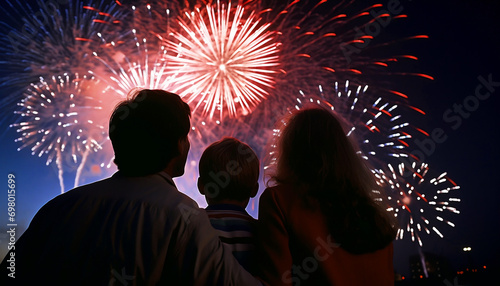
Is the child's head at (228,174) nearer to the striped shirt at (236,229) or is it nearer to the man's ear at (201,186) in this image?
the man's ear at (201,186)

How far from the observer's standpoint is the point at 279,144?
10.2 feet

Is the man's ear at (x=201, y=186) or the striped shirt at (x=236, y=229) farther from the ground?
the man's ear at (x=201, y=186)

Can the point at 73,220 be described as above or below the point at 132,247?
above

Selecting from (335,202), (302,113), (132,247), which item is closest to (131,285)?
(132,247)

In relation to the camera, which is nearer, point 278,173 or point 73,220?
point 73,220

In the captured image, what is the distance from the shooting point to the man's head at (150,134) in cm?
231

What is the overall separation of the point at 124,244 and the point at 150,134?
80cm

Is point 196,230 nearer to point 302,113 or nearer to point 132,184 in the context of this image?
point 132,184

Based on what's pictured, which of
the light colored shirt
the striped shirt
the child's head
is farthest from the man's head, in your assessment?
the child's head

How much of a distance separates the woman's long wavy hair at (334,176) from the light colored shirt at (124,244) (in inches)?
34.1

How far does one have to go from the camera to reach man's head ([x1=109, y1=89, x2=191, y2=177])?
231 centimetres

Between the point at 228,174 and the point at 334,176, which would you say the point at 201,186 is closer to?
the point at 228,174

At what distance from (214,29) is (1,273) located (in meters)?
Result: 13.6

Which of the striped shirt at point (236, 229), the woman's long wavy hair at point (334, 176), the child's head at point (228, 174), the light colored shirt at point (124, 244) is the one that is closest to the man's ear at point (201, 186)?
the child's head at point (228, 174)
